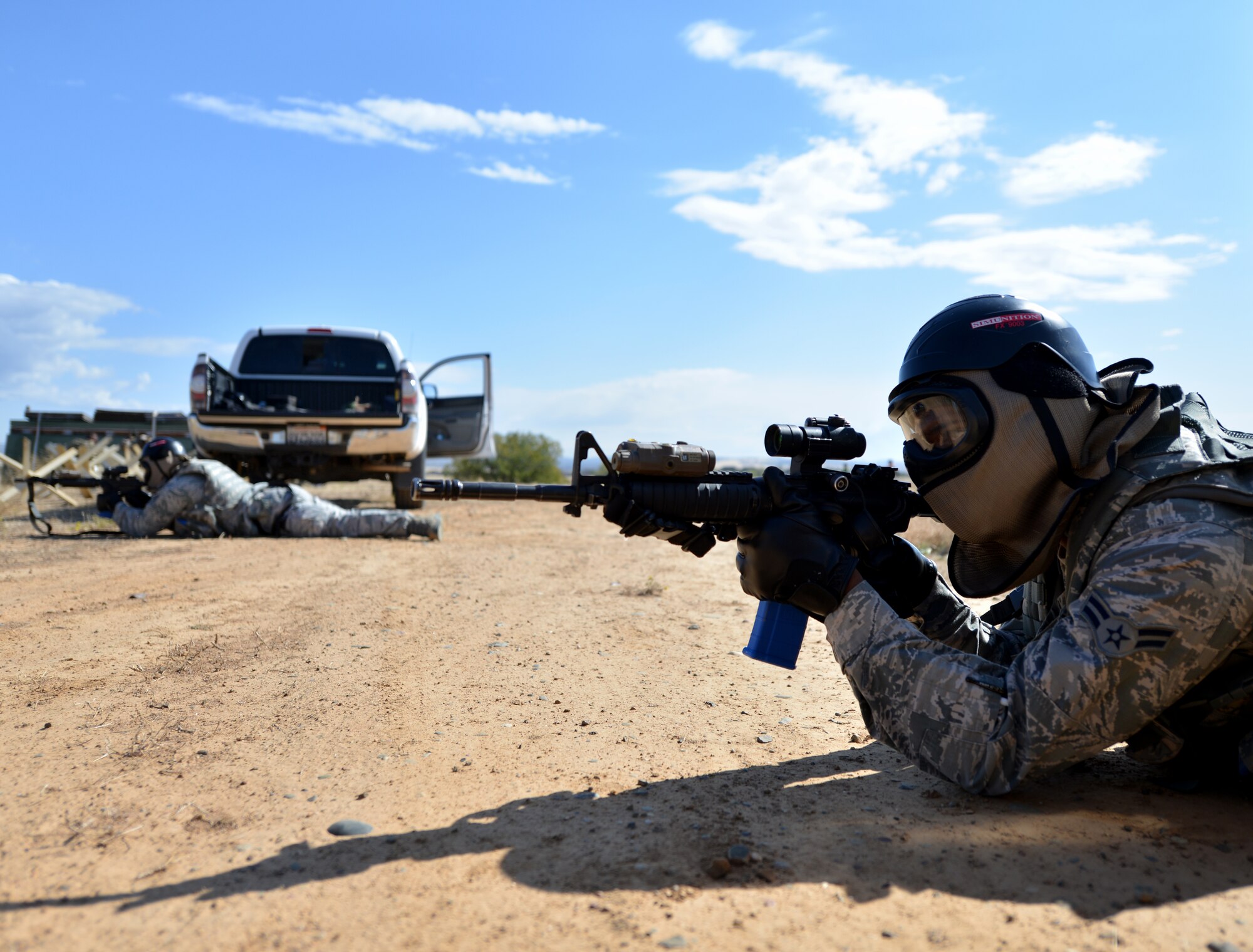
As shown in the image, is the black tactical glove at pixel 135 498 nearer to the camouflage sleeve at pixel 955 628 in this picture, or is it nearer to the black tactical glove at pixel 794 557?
the black tactical glove at pixel 794 557

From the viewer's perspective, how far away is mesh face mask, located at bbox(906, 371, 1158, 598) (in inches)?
104

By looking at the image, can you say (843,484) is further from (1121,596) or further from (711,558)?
(711,558)

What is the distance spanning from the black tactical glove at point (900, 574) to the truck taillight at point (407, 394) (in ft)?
27.8

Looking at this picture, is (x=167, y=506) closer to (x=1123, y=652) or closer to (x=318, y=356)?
(x=318, y=356)

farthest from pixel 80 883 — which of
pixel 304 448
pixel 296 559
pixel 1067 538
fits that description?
pixel 304 448

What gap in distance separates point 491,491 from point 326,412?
824 cm

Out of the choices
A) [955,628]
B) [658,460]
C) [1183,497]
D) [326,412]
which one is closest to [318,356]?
[326,412]

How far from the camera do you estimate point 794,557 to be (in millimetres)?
2857

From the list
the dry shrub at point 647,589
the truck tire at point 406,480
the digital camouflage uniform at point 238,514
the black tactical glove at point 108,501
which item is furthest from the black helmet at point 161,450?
the dry shrub at point 647,589

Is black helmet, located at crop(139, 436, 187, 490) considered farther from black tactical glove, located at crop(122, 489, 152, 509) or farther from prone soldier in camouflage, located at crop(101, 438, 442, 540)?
black tactical glove, located at crop(122, 489, 152, 509)

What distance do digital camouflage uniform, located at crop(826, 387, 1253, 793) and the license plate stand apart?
8737 mm

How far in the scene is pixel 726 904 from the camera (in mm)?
2004

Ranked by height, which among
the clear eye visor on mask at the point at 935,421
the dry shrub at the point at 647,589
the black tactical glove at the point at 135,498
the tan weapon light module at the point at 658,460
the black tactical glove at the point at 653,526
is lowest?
the dry shrub at the point at 647,589

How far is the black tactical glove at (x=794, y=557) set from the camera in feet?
9.21
